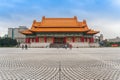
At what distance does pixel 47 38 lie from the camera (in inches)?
2494

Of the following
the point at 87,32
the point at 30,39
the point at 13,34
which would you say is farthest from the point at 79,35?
the point at 13,34

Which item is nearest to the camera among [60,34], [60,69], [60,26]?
[60,69]

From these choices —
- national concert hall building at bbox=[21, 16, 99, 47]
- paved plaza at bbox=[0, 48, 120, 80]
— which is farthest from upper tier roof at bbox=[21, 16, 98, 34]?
paved plaza at bbox=[0, 48, 120, 80]

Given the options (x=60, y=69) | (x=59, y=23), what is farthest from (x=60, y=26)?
(x=60, y=69)

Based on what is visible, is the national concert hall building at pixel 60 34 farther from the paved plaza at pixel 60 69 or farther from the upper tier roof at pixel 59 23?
the paved plaza at pixel 60 69

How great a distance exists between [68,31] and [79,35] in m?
3.95

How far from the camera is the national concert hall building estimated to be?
61.5 meters

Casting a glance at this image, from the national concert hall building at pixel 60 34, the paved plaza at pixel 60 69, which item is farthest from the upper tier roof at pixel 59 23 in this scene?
the paved plaza at pixel 60 69

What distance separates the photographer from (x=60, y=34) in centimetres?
6259

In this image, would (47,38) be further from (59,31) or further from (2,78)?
(2,78)

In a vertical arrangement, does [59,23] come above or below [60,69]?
above

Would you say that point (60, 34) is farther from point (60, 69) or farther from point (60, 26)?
point (60, 69)

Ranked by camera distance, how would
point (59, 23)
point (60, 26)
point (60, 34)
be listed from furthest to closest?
point (59, 23) → point (60, 26) → point (60, 34)

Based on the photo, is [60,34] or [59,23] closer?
[60,34]
